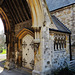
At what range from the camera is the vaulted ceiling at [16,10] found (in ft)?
20.1

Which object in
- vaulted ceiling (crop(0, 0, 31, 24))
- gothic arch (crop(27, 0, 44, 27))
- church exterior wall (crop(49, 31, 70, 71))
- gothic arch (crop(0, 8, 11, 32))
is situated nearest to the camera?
gothic arch (crop(27, 0, 44, 27))

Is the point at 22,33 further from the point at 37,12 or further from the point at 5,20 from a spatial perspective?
the point at 37,12

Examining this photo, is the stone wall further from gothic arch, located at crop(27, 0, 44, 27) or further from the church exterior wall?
gothic arch, located at crop(27, 0, 44, 27)

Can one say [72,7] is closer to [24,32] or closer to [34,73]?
[24,32]

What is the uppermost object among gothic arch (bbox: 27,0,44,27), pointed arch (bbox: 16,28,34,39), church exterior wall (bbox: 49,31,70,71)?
gothic arch (bbox: 27,0,44,27)

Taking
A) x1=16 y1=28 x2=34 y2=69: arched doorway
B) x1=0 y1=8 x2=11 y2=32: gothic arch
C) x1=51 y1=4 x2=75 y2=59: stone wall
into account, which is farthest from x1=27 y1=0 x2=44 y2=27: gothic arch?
x1=51 y1=4 x2=75 y2=59: stone wall

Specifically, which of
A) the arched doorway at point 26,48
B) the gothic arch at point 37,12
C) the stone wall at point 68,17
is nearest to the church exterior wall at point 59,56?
the stone wall at point 68,17

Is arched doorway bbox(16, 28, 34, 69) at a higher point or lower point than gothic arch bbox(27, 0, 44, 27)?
lower

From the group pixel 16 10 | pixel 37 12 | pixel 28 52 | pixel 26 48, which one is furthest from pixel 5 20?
pixel 37 12

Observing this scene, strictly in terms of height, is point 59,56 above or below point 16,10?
below

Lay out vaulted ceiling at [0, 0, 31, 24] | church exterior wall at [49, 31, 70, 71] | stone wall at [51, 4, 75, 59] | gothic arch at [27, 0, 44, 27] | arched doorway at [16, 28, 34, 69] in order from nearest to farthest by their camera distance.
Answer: gothic arch at [27, 0, 44, 27]
church exterior wall at [49, 31, 70, 71]
vaulted ceiling at [0, 0, 31, 24]
arched doorway at [16, 28, 34, 69]
stone wall at [51, 4, 75, 59]

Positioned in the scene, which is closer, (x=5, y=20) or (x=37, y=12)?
(x=37, y=12)

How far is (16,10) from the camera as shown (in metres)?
6.76

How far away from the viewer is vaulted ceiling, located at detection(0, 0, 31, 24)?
241 inches
